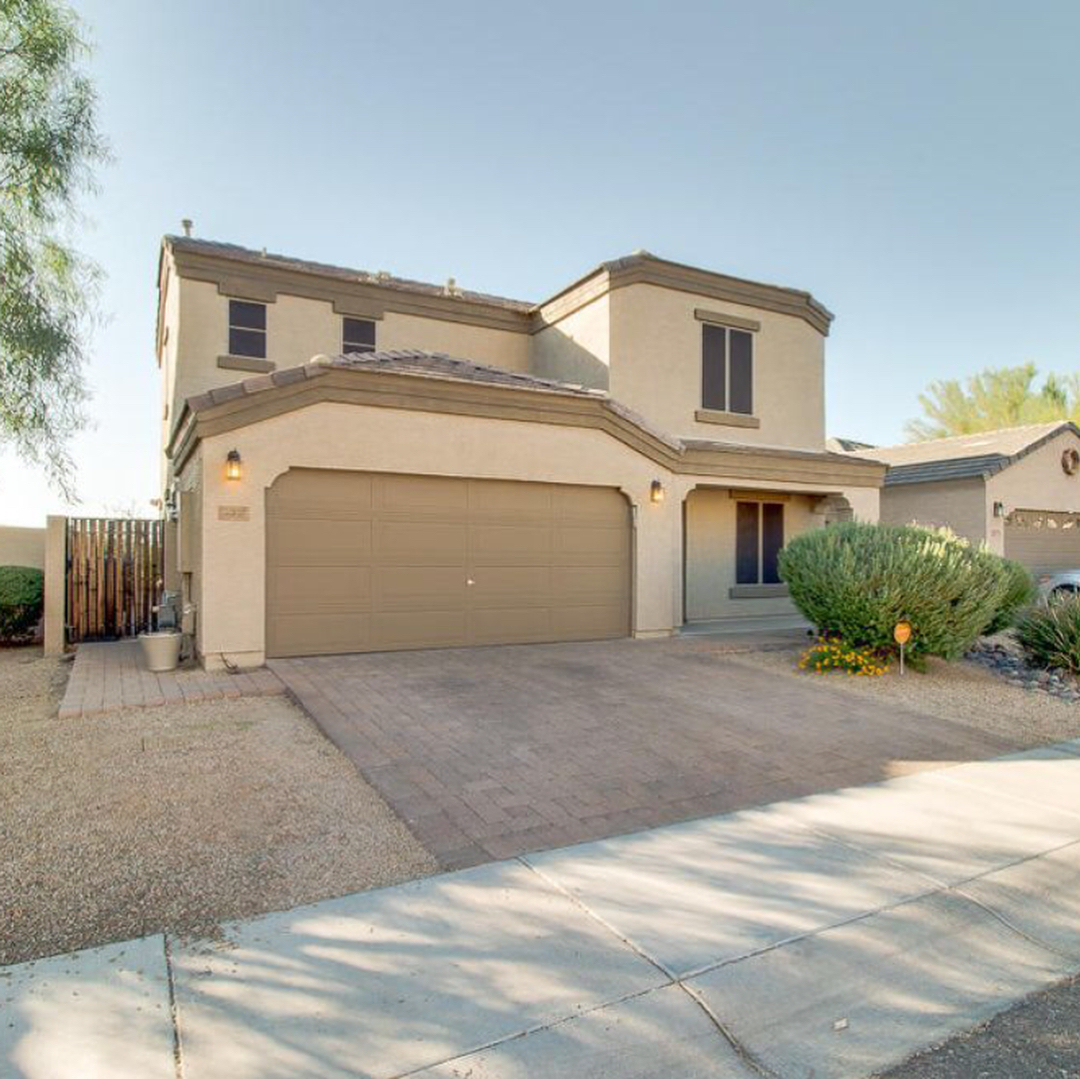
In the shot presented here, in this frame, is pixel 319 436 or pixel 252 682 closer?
pixel 252 682

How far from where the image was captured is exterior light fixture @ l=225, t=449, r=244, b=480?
28.1 ft

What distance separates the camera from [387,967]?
289 cm

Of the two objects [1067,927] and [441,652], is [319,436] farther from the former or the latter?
[1067,927]

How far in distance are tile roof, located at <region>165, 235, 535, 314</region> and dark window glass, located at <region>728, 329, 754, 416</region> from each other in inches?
183

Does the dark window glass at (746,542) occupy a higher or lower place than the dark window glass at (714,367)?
lower

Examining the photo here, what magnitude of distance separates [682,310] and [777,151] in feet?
13.3

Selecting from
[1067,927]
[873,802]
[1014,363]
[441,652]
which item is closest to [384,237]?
[441,652]

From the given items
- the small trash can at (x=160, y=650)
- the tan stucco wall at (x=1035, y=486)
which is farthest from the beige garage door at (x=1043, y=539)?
the small trash can at (x=160, y=650)

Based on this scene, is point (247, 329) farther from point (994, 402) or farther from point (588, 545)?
point (994, 402)

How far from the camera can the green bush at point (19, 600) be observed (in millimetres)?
11375

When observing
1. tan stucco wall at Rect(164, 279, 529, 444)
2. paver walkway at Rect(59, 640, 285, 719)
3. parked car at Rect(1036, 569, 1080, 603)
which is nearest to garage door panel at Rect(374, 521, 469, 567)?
paver walkway at Rect(59, 640, 285, 719)

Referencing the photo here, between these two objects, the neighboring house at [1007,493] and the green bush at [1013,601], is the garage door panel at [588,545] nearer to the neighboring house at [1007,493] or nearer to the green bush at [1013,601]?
the green bush at [1013,601]

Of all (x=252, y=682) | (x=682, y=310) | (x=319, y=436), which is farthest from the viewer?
(x=682, y=310)

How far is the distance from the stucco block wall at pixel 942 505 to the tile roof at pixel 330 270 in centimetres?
1153
